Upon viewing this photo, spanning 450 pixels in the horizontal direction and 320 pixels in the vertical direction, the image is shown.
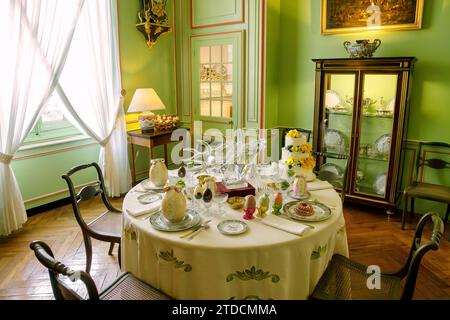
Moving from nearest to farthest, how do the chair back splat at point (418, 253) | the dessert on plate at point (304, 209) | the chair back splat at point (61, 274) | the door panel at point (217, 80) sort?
the chair back splat at point (61, 274) < the chair back splat at point (418, 253) < the dessert on plate at point (304, 209) < the door panel at point (217, 80)

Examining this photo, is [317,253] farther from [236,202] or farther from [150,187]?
[150,187]

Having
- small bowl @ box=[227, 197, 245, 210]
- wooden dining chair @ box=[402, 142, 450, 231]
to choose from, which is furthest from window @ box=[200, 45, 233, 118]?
small bowl @ box=[227, 197, 245, 210]

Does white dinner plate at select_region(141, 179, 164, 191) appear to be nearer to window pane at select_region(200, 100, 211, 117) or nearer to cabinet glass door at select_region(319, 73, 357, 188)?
cabinet glass door at select_region(319, 73, 357, 188)

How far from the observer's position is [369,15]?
2984 millimetres

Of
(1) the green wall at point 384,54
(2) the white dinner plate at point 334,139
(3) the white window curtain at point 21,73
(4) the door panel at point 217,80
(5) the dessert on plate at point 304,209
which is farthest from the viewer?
(4) the door panel at point 217,80

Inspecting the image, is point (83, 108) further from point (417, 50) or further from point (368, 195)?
point (417, 50)

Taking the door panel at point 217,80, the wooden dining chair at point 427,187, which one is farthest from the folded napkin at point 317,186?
the door panel at point 217,80

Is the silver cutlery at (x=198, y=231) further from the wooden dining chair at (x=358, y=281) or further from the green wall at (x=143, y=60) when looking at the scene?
the green wall at (x=143, y=60)

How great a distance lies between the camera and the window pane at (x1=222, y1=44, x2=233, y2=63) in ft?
12.1

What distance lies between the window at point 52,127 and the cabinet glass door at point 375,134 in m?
2.67

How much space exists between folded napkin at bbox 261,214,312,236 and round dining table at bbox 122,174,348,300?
2 cm

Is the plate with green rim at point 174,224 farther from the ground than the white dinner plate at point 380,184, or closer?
farther from the ground

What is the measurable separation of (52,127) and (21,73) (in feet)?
2.17

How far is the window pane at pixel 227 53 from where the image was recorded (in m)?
3.69
